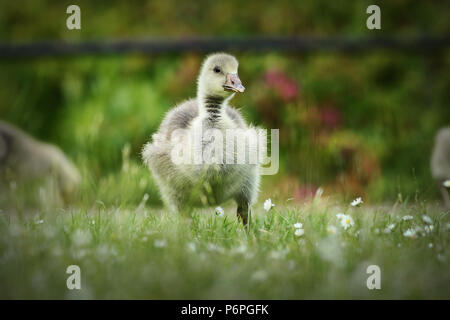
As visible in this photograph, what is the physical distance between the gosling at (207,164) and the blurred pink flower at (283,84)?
2.54m

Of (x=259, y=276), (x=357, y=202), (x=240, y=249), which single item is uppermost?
(x=357, y=202)

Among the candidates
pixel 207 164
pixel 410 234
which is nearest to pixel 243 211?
pixel 207 164

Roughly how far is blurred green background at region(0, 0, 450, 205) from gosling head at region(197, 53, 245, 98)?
2.04 m

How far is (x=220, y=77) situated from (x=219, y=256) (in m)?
0.97

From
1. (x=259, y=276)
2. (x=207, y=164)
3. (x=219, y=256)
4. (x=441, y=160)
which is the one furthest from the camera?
(x=441, y=160)

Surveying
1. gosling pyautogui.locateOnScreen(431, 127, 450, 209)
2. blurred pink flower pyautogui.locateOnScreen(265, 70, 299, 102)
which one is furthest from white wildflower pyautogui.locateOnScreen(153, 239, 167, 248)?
blurred pink flower pyautogui.locateOnScreen(265, 70, 299, 102)

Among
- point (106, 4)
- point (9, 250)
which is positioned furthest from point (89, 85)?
point (9, 250)

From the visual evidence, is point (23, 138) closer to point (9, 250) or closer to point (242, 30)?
point (9, 250)

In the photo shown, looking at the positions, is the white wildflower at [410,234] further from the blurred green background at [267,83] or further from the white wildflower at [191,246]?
the blurred green background at [267,83]

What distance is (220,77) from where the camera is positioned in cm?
270

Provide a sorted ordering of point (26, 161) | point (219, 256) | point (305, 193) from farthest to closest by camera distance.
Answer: point (26, 161) → point (305, 193) → point (219, 256)

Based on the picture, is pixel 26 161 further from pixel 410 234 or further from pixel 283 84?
pixel 410 234

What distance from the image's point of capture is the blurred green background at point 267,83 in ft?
17.4
